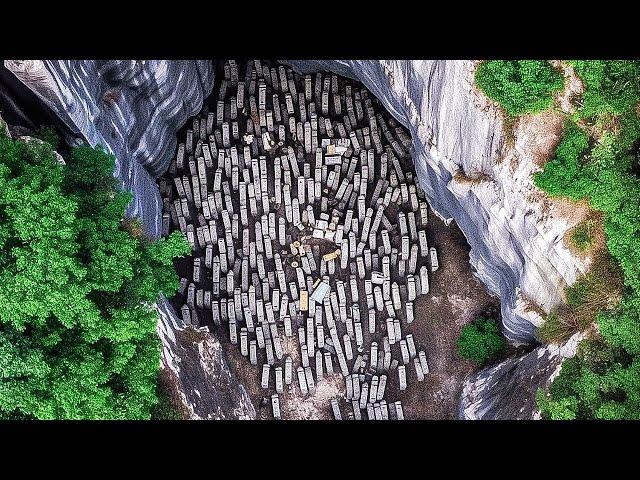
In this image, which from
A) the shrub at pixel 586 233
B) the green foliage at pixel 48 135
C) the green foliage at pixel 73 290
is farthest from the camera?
the shrub at pixel 586 233

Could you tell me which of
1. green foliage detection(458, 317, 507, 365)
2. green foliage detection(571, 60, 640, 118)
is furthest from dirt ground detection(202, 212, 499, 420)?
green foliage detection(571, 60, 640, 118)

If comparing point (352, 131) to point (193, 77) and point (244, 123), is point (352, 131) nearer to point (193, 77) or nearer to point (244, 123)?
point (244, 123)

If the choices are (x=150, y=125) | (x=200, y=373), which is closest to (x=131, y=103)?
(x=150, y=125)

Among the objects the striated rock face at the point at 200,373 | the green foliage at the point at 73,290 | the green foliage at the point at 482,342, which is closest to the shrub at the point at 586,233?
the green foliage at the point at 482,342

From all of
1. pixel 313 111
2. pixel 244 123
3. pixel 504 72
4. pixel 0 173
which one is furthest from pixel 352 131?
pixel 0 173

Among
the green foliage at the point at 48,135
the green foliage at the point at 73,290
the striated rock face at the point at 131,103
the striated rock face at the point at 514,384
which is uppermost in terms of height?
the striated rock face at the point at 131,103

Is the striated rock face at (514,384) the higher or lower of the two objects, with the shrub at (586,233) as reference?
lower

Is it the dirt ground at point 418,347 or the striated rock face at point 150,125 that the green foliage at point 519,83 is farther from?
the striated rock face at point 150,125

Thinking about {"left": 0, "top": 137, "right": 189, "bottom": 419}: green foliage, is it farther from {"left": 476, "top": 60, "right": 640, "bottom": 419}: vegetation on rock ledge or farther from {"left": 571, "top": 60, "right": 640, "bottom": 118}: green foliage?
{"left": 571, "top": 60, "right": 640, "bottom": 118}: green foliage

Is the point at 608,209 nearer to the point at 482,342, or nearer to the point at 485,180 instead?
the point at 485,180
